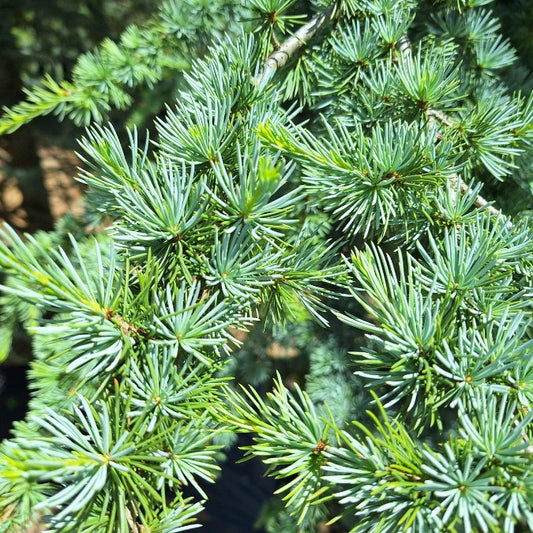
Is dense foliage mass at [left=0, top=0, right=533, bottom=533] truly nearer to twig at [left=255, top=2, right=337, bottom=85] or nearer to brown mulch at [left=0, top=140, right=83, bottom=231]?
twig at [left=255, top=2, right=337, bottom=85]

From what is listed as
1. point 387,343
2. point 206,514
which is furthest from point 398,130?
point 206,514

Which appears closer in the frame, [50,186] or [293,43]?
[293,43]

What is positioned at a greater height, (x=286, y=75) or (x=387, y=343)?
(x=286, y=75)

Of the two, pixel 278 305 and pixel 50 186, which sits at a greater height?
pixel 50 186

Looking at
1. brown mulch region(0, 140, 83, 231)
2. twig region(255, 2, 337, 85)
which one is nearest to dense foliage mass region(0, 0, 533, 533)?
twig region(255, 2, 337, 85)

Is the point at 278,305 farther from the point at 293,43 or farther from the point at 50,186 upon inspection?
the point at 50,186

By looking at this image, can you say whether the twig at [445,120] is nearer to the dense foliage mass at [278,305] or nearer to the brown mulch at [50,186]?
the dense foliage mass at [278,305]

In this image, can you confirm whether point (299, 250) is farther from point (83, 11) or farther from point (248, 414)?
point (83, 11)

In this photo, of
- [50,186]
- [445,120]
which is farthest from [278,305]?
[50,186]
